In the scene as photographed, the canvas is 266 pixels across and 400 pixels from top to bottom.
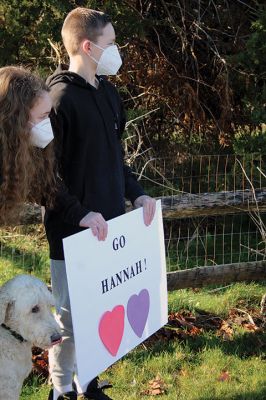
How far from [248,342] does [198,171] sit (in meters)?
2.78

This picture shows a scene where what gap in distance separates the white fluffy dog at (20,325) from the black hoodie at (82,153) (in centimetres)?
36

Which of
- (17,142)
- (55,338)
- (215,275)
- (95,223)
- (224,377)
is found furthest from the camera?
(215,275)

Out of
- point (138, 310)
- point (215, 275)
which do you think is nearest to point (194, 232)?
point (215, 275)

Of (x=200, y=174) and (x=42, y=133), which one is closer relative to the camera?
(x=42, y=133)

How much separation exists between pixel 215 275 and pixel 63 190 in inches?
85.5

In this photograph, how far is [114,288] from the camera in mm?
3236

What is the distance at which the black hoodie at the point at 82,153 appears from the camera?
118 inches

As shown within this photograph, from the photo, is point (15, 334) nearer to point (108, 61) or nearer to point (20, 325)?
point (20, 325)

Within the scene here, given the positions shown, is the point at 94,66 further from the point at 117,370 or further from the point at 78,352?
the point at 117,370

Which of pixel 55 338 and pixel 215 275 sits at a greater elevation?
pixel 55 338

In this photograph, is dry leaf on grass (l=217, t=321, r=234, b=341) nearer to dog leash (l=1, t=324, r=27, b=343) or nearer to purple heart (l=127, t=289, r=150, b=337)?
purple heart (l=127, t=289, r=150, b=337)

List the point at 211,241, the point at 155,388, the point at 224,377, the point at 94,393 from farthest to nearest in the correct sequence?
the point at 211,241
the point at 224,377
the point at 155,388
the point at 94,393

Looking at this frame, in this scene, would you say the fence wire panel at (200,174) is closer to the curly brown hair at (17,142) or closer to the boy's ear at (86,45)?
the boy's ear at (86,45)

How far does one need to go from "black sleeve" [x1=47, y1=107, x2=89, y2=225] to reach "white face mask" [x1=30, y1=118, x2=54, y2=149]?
0.61ft
